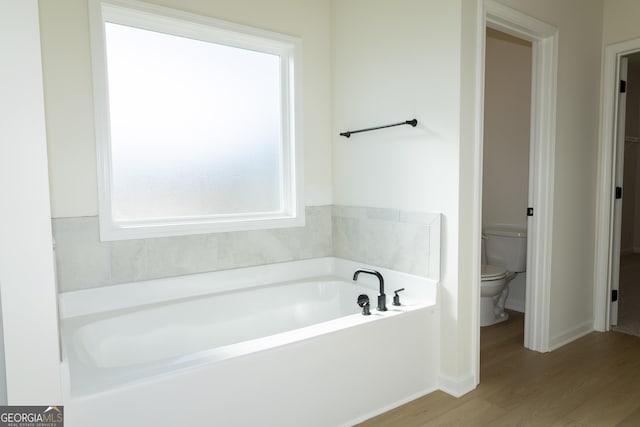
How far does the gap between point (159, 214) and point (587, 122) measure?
2968mm

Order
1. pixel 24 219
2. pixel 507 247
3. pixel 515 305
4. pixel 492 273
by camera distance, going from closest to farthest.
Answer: pixel 24 219, pixel 492 273, pixel 507 247, pixel 515 305

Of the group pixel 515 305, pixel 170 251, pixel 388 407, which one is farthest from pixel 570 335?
pixel 170 251

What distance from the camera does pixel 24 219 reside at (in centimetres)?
132

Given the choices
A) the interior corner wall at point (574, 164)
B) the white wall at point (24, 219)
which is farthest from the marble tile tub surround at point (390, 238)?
the white wall at point (24, 219)

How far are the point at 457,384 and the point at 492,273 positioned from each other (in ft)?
3.88

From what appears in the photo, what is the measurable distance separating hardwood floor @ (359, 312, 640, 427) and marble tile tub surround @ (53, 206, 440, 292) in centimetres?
70

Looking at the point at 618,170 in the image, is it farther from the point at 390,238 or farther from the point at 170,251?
the point at 170,251

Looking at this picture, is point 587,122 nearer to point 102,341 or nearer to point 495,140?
point 495,140

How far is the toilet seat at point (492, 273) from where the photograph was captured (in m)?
3.23

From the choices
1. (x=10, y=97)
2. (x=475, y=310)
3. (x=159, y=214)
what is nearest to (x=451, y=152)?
(x=475, y=310)

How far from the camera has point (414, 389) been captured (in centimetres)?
235

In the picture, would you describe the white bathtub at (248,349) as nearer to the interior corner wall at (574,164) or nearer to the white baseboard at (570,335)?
the white baseboard at (570,335)

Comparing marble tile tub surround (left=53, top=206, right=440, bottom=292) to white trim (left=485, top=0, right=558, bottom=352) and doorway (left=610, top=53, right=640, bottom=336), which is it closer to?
white trim (left=485, top=0, right=558, bottom=352)

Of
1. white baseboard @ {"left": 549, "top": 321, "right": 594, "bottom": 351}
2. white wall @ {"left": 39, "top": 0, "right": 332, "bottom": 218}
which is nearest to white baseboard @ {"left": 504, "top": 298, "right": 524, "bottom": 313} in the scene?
white baseboard @ {"left": 549, "top": 321, "right": 594, "bottom": 351}
